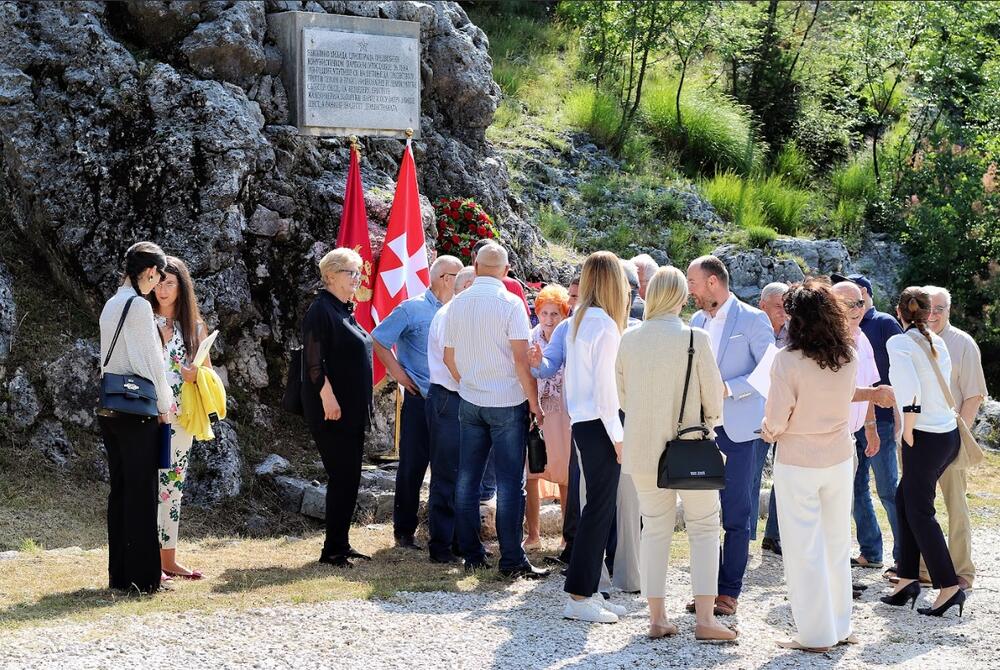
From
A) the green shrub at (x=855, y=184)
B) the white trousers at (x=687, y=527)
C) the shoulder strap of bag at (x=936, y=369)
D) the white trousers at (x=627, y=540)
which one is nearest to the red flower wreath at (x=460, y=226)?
the white trousers at (x=627, y=540)

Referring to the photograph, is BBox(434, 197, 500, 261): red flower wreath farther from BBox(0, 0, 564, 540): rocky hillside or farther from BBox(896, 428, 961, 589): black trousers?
BBox(896, 428, 961, 589): black trousers

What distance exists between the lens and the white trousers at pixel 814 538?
536cm

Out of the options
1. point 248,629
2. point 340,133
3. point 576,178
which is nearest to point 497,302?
point 248,629

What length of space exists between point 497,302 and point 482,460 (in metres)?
0.97

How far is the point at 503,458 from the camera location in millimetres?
6781

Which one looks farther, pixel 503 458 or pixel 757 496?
pixel 757 496

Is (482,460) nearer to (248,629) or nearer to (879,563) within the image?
(248,629)

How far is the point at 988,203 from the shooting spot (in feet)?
53.7

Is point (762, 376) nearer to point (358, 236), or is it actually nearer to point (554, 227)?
point (358, 236)

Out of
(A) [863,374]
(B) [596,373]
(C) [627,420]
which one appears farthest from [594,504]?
(A) [863,374]

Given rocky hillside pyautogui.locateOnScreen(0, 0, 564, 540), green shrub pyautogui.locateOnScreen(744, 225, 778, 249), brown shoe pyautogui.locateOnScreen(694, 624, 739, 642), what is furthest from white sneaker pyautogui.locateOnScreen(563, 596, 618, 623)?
green shrub pyautogui.locateOnScreen(744, 225, 778, 249)

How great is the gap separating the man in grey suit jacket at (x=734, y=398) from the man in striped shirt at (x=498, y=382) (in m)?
1.10

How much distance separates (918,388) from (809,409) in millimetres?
1148

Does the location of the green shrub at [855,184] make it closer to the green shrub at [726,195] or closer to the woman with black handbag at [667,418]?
the green shrub at [726,195]
